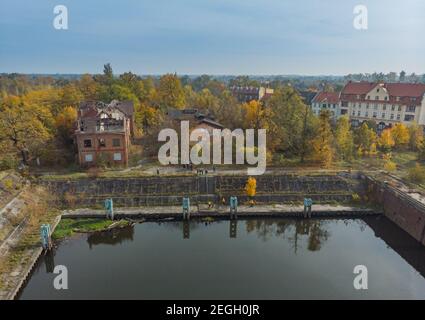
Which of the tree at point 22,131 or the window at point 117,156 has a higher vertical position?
the tree at point 22,131

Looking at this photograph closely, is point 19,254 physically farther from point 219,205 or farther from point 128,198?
point 219,205

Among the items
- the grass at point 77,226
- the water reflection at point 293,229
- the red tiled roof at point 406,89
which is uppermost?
the red tiled roof at point 406,89

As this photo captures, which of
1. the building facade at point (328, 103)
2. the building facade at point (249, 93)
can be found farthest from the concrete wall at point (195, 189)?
the building facade at point (249, 93)

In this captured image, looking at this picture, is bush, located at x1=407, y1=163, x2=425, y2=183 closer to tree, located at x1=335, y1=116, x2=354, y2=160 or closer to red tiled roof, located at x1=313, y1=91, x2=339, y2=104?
tree, located at x1=335, y1=116, x2=354, y2=160

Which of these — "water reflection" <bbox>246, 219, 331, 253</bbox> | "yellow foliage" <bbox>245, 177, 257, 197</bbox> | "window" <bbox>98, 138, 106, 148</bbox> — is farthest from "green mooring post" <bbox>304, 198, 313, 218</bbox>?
"window" <bbox>98, 138, 106, 148</bbox>

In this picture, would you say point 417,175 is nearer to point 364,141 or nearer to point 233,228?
point 364,141

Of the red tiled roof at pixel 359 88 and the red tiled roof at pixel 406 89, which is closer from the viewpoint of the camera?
the red tiled roof at pixel 406 89

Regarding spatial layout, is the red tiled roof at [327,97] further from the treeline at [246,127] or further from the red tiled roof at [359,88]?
the treeline at [246,127]
